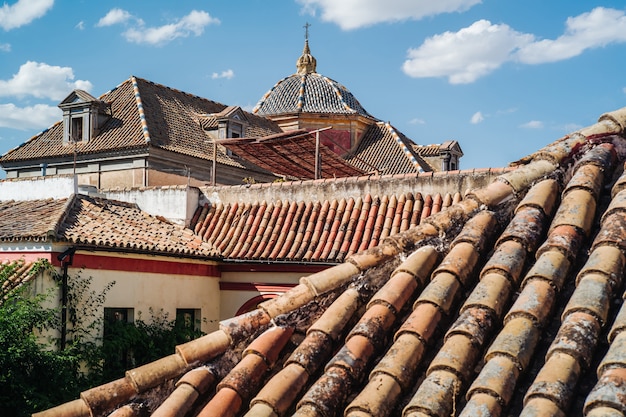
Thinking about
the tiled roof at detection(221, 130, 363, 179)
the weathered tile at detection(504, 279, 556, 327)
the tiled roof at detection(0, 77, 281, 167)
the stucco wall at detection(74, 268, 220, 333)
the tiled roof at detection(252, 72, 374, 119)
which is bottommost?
the stucco wall at detection(74, 268, 220, 333)

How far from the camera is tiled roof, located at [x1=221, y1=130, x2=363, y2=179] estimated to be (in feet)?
52.9

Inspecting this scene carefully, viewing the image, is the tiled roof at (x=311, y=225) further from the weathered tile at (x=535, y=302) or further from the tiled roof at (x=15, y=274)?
the weathered tile at (x=535, y=302)

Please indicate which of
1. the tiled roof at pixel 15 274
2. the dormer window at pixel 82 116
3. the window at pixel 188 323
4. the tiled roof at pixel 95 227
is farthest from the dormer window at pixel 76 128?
the tiled roof at pixel 15 274

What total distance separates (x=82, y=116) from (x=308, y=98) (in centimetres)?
1137

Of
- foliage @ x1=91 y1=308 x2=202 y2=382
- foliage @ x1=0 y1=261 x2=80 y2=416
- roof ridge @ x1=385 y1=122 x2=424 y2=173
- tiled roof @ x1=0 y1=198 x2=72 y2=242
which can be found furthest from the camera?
roof ridge @ x1=385 y1=122 x2=424 y2=173

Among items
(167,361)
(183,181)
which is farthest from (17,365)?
(183,181)

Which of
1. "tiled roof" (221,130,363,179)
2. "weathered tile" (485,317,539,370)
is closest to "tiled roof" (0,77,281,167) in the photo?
"tiled roof" (221,130,363,179)

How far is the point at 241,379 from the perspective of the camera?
3.74m

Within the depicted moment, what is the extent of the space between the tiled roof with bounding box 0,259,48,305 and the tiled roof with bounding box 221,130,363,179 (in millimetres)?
5782

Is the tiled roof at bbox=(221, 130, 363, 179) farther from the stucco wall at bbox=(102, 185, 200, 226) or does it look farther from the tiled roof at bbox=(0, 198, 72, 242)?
the tiled roof at bbox=(0, 198, 72, 242)

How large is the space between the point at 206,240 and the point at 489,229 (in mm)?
11371

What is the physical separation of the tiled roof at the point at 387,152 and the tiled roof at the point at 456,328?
2546cm

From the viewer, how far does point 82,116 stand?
81.5 feet

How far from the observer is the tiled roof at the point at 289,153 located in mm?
16125
